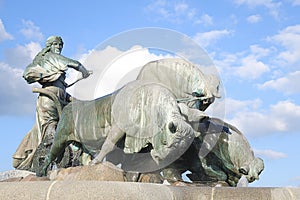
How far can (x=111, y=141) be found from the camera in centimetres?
698

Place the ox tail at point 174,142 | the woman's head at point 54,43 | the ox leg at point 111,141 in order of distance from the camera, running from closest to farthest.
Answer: the ox tail at point 174,142
the ox leg at point 111,141
the woman's head at point 54,43

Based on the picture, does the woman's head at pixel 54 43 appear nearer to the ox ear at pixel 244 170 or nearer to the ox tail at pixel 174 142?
the ox tail at pixel 174 142

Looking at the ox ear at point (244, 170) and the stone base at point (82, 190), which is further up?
the stone base at point (82, 190)

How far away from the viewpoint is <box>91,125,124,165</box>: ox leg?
696 cm

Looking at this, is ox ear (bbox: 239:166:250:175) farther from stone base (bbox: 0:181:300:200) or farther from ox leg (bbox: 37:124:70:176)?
ox leg (bbox: 37:124:70:176)

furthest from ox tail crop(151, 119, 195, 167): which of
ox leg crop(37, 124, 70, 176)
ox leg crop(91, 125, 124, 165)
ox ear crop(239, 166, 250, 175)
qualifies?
ox leg crop(37, 124, 70, 176)

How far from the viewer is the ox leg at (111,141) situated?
696 cm

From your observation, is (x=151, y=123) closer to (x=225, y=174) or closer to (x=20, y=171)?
(x=225, y=174)

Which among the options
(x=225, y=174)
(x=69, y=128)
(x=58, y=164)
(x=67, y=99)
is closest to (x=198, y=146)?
(x=225, y=174)

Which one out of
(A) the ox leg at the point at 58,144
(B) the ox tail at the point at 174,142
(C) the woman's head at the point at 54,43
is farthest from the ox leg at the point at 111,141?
(C) the woman's head at the point at 54,43

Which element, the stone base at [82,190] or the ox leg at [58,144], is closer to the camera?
the stone base at [82,190]

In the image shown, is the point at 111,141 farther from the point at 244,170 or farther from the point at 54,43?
the point at 54,43

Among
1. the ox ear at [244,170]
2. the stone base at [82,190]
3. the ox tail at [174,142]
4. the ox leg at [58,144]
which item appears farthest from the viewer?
the ox leg at [58,144]

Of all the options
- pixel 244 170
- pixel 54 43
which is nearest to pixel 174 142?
pixel 244 170
